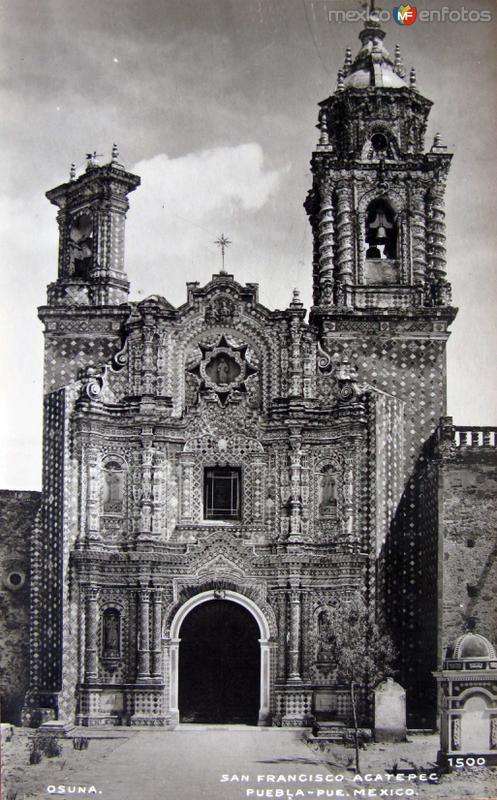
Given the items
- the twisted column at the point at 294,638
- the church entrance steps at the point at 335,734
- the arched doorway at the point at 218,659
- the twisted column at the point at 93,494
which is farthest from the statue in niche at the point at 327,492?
the twisted column at the point at 93,494

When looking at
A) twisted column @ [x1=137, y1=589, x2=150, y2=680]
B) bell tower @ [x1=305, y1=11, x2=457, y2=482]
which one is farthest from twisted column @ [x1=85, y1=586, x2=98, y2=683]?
bell tower @ [x1=305, y1=11, x2=457, y2=482]

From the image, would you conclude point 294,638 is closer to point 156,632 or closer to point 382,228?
point 156,632

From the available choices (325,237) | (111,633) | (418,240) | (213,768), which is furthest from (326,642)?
(418,240)

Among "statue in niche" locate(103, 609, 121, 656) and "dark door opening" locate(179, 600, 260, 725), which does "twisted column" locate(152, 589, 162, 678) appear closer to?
"dark door opening" locate(179, 600, 260, 725)

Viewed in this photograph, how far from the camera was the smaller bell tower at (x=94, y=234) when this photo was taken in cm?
3297

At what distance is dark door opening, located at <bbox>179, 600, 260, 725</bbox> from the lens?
30625 millimetres

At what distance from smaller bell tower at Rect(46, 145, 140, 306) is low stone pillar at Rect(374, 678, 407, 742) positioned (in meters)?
11.6

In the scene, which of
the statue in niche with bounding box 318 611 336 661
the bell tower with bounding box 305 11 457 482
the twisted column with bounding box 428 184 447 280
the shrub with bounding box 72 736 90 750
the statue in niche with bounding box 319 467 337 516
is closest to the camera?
the shrub with bounding box 72 736 90 750

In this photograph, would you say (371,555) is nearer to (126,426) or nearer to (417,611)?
Result: (417,611)

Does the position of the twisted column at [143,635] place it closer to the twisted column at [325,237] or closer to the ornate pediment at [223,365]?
the ornate pediment at [223,365]

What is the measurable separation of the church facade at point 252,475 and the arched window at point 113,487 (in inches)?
2.1

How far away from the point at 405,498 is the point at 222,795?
950 cm

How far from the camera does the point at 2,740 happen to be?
28.8m

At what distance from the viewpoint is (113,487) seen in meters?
31.6
